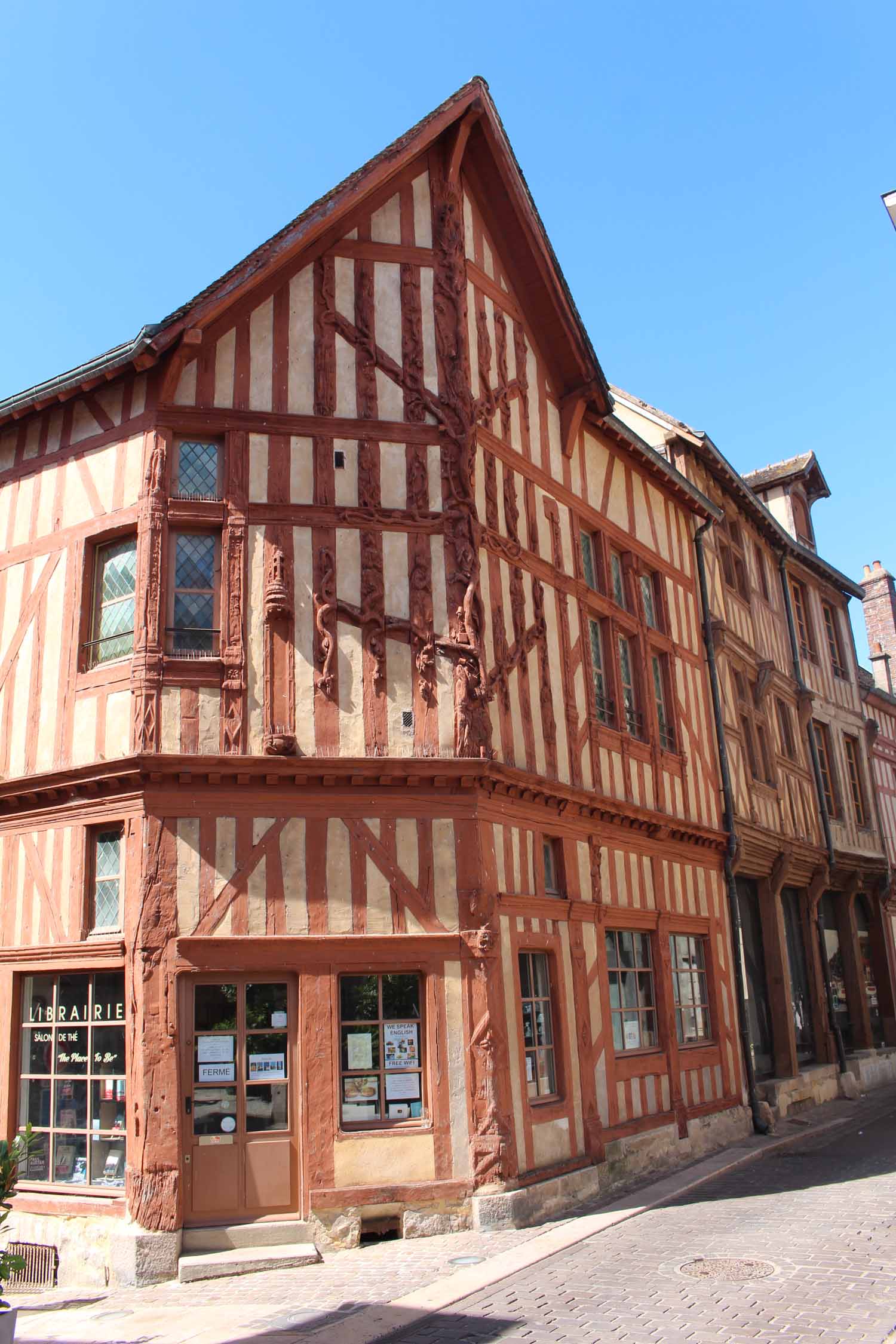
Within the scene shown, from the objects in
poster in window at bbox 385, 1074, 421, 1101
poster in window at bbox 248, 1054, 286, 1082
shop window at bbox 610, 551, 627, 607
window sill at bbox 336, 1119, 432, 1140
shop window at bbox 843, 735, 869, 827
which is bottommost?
window sill at bbox 336, 1119, 432, 1140

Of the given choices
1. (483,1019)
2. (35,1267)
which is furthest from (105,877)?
(483,1019)

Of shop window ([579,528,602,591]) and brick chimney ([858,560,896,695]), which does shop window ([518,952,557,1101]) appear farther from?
brick chimney ([858,560,896,695])

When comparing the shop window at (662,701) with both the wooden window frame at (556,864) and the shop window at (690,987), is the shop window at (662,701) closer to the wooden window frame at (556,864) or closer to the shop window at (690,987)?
the shop window at (690,987)

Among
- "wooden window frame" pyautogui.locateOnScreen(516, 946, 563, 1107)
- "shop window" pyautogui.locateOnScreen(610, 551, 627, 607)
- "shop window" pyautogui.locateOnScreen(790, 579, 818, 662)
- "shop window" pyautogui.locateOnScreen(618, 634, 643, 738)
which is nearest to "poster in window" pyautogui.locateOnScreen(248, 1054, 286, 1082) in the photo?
"wooden window frame" pyautogui.locateOnScreen(516, 946, 563, 1107)

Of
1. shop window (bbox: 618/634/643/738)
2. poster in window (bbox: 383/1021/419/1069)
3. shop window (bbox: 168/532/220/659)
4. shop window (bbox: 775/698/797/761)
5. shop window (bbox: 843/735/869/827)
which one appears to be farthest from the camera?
shop window (bbox: 843/735/869/827)

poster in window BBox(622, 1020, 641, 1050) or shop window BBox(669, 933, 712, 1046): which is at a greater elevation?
shop window BBox(669, 933, 712, 1046)

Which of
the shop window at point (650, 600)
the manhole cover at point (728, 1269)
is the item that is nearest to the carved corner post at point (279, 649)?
the manhole cover at point (728, 1269)

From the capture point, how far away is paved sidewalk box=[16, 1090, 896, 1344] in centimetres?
652

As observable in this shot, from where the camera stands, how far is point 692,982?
14094mm

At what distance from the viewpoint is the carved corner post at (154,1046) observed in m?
8.37

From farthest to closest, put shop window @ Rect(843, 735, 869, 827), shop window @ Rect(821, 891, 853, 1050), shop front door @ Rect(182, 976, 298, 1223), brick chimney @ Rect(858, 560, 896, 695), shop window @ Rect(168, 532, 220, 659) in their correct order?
brick chimney @ Rect(858, 560, 896, 695) → shop window @ Rect(843, 735, 869, 827) → shop window @ Rect(821, 891, 853, 1050) → shop window @ Rect(168, 532, 220, 659) → shop front door @ Rect(182, 976, 298, 1223)

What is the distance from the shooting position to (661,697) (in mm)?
14859

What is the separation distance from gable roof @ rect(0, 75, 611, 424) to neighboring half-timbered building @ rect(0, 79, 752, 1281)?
0.13ft

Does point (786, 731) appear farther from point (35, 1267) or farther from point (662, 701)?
point (35, 1267)
